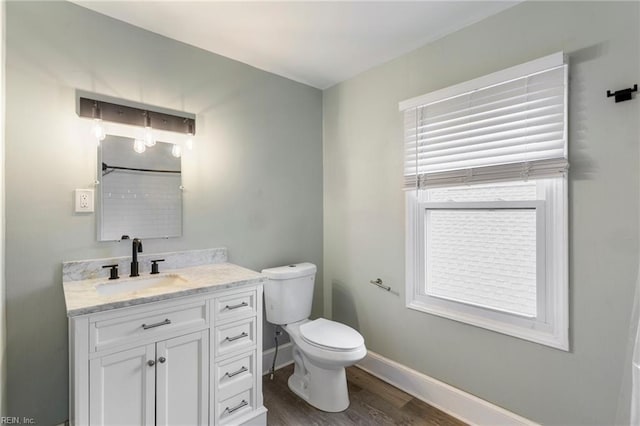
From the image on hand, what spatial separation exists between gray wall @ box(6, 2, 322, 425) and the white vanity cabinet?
0.41m

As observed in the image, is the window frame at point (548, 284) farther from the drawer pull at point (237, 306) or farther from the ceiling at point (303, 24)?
the drawer pull at point (237, 306)

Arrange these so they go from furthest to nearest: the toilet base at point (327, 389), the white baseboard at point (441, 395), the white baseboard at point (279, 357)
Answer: the white baseboard at point (279, 357), the toilet base at point (327, 389), the white baseboard at point (441, 395)

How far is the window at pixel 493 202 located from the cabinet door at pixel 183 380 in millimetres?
1399

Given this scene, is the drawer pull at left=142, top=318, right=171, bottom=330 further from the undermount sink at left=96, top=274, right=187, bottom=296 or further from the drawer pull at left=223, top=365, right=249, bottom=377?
the drawer pull at left=223, top=365, right=249, bottom=377

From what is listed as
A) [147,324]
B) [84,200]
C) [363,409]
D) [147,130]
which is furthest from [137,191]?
[363,409]

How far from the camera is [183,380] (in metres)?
1.53

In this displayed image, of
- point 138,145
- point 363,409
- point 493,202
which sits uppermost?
point 138,145

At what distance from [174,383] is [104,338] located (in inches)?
16.0

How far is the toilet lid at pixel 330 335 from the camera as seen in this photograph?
1899 millimetres

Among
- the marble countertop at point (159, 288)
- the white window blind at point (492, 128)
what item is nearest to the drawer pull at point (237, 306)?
the marble countertop at point (159, 288)

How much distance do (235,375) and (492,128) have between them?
6.63 ft

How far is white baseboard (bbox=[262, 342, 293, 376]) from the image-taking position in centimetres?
244

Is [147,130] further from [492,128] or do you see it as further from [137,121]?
[492,128]

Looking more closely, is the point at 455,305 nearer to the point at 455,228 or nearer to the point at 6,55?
the point at 455,228
